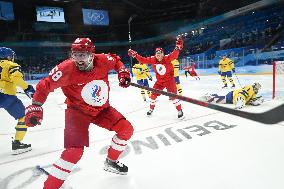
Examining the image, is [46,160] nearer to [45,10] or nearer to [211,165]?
[211,165]

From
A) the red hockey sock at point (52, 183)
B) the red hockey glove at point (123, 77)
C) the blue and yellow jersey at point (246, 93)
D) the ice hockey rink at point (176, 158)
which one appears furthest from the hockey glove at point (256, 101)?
the red hockey sock at point (52, 183)

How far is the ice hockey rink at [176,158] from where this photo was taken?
7.16ft

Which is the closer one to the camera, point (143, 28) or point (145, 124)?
point (145, 124)

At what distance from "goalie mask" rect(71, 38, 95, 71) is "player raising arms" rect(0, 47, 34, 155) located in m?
1.33

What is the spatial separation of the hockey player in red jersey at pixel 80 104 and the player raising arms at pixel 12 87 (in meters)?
1.19

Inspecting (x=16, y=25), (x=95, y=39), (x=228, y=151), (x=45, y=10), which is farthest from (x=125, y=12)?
(x=228, y=151)

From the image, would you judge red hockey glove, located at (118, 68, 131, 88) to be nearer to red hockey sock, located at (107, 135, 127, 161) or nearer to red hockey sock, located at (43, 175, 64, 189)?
red hockey sock, located at (107, 135, 127, 161)

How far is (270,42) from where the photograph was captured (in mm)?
15367

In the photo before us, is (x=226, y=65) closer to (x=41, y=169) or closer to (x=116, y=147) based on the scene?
(x=116, y=147)

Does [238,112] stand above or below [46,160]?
above

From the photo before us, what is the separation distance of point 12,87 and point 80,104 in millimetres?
1632

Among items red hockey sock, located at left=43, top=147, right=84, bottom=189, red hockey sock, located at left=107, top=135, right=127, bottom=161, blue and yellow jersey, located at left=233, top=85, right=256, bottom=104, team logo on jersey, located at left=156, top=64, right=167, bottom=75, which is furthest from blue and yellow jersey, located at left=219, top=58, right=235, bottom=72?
red hockey sock, located at left=43, top=147, right=84, bottom=189

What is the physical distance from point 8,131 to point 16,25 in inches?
922

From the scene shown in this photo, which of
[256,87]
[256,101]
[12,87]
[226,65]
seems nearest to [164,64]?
[256,87]
